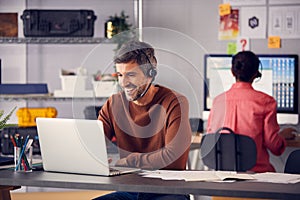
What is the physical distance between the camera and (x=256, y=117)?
4121mm

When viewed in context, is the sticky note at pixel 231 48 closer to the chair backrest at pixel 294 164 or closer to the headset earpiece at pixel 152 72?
the chair backrest at pixel 294 164

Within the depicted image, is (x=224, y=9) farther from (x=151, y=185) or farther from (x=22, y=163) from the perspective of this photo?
(x=151, y=185)

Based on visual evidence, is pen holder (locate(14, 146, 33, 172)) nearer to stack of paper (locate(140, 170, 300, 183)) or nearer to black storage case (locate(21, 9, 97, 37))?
stack of paper (locate(140, 170, 300, 183))

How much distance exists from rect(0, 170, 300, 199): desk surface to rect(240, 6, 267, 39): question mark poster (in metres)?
3.16

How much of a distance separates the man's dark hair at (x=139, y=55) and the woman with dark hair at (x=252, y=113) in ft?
4.43

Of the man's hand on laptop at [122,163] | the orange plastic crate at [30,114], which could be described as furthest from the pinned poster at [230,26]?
the man's hand on laptop at [122,163]

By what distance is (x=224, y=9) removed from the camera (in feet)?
17.7

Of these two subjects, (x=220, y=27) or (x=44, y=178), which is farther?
(x=220, y=27)

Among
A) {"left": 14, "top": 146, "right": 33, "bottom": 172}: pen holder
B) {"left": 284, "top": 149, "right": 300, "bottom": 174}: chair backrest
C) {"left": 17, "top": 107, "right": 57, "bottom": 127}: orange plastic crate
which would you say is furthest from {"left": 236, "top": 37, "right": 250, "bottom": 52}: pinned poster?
{"left": 14, "top": 146, "right": 33, "bottom": 172}: pen holder

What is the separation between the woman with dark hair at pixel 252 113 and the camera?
4090 millimetres

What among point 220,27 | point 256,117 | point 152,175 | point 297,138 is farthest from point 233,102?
point 152,175

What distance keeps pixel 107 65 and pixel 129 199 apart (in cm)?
54

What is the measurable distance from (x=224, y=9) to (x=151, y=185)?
11.0ft

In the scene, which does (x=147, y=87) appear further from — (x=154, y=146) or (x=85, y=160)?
(x=85, y=160)
